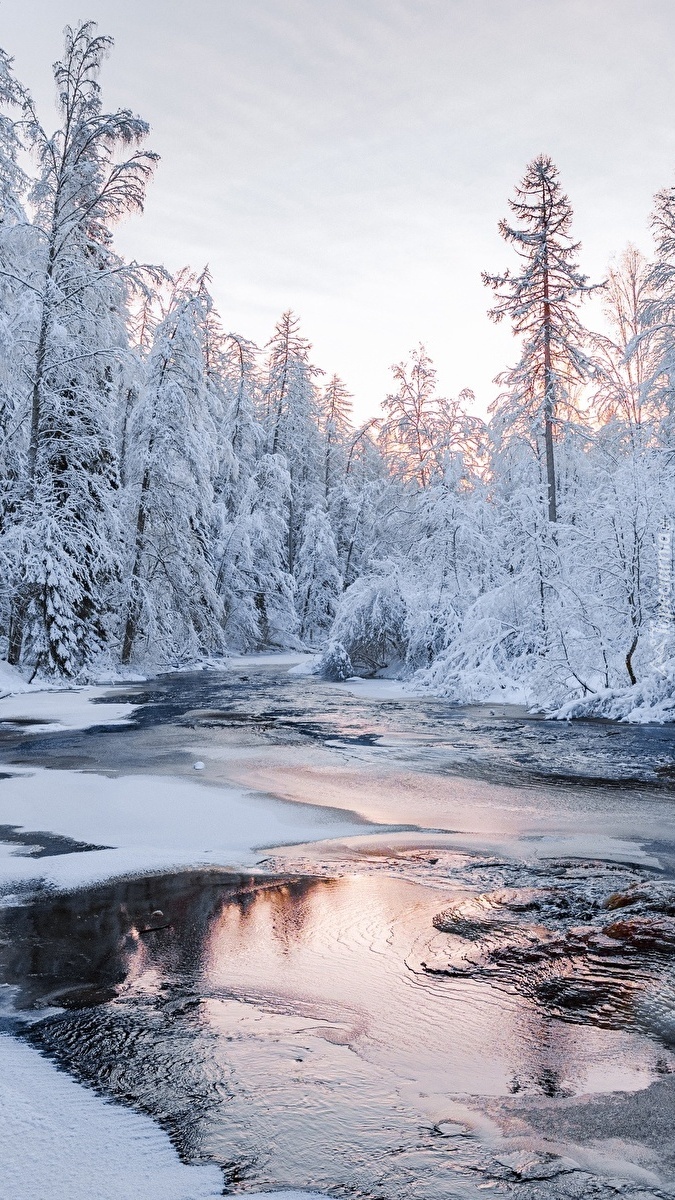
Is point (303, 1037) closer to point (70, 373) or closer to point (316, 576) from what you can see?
point (70, 373)

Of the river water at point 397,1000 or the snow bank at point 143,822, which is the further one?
the snow bank at point 143,822

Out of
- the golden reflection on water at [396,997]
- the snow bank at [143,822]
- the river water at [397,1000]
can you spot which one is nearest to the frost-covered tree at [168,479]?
the snow bank at [143,822]

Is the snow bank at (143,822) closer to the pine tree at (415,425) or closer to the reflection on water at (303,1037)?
the reflection on water at (303,1037)

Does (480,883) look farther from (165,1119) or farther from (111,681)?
(111,681)

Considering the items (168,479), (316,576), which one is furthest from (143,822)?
(316,576)

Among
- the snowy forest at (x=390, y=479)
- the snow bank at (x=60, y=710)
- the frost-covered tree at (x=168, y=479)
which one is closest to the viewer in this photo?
the snow bank at (x=60, y=710)

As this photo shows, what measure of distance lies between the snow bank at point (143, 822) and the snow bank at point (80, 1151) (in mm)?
2393

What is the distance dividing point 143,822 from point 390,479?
25947mm

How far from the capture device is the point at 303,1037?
311 centimetres

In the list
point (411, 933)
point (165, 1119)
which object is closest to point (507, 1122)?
point (165, 1119)

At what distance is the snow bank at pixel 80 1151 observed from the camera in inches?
85.6

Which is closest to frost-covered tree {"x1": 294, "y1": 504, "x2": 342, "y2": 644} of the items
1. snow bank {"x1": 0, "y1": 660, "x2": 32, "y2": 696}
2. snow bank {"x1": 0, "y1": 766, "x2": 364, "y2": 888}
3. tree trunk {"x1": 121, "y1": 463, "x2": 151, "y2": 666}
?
tree trunk {"x1": 121, "y1": 463, "x2": 151, "y2": 666}

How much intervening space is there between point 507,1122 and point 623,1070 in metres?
0.58

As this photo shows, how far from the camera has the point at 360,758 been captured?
10094 millimetres
